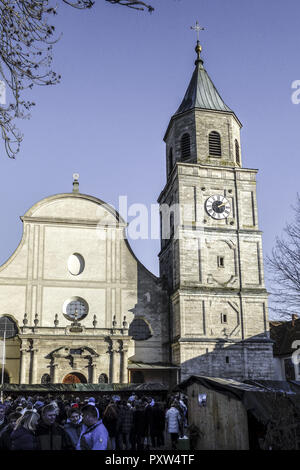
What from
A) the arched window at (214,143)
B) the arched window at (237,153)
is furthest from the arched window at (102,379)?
the arched window at (237,153)

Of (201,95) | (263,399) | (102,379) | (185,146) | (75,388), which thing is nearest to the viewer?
(263,399)

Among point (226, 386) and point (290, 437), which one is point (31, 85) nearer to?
point (290, 437)

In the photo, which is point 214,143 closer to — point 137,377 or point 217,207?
point 217,207

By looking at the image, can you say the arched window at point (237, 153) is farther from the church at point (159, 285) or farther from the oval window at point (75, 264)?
the oval window at point (75, 264)

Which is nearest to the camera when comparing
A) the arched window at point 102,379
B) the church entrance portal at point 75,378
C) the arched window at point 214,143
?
the church entrance portal at point 75,378

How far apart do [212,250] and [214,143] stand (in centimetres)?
791

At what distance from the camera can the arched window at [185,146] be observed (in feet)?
120

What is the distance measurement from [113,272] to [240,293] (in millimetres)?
8553

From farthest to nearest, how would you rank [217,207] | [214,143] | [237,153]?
[237,153]
[214,143]
[217,207]

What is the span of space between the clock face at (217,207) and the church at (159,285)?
3.0 inches

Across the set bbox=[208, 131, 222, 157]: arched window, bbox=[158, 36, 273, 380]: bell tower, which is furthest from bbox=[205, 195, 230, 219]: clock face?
bbox=[208, 131, 222, 157]: arched window

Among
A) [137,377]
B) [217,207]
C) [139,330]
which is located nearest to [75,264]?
[139,330]

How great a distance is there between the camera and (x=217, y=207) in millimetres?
35281

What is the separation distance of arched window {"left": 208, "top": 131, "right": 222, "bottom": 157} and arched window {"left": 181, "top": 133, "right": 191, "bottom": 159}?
148 centimetres
